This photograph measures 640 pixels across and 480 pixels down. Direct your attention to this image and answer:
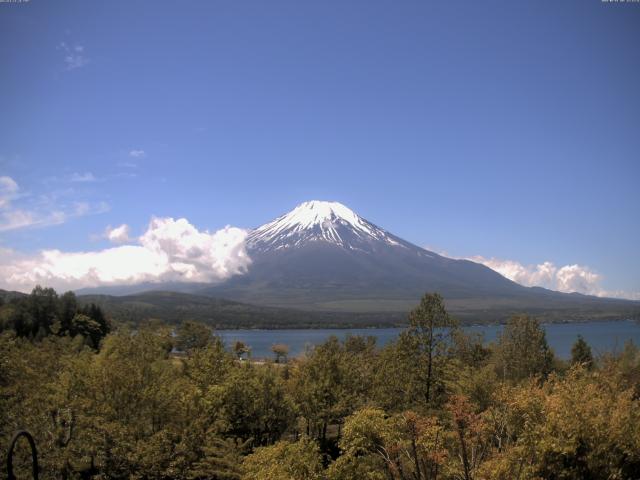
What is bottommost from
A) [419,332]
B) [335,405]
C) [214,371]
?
[335,405]

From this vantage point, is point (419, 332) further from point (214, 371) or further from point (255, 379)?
point (214, 371)

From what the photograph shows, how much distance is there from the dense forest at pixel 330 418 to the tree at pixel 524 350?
0.18 meters

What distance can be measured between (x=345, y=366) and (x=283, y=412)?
261 inches

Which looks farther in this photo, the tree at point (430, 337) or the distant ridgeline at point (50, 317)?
the distant ridgeline at point (50, 317)

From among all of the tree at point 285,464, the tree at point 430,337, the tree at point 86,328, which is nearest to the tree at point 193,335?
the tree at point 86,328

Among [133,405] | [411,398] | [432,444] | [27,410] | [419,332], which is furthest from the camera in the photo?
[419,332]

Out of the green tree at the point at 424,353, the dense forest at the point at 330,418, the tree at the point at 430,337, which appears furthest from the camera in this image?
the tree at the point at 430,337

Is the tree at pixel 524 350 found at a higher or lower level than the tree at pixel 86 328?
higher

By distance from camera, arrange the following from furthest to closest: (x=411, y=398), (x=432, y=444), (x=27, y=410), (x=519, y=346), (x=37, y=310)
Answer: (x=37, y=310) → (x=519, y=346) → (x=411, y=398) → (x=27, y=410) → (x=432, y=444)

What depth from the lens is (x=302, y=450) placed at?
625 inches

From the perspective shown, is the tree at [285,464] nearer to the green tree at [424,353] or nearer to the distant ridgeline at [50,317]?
the green tree at [424,353]

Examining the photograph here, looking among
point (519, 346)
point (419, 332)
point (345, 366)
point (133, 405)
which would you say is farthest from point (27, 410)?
point (519, 346)

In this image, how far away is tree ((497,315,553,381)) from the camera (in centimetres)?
3700

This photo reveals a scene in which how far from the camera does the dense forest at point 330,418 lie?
50.9ft
